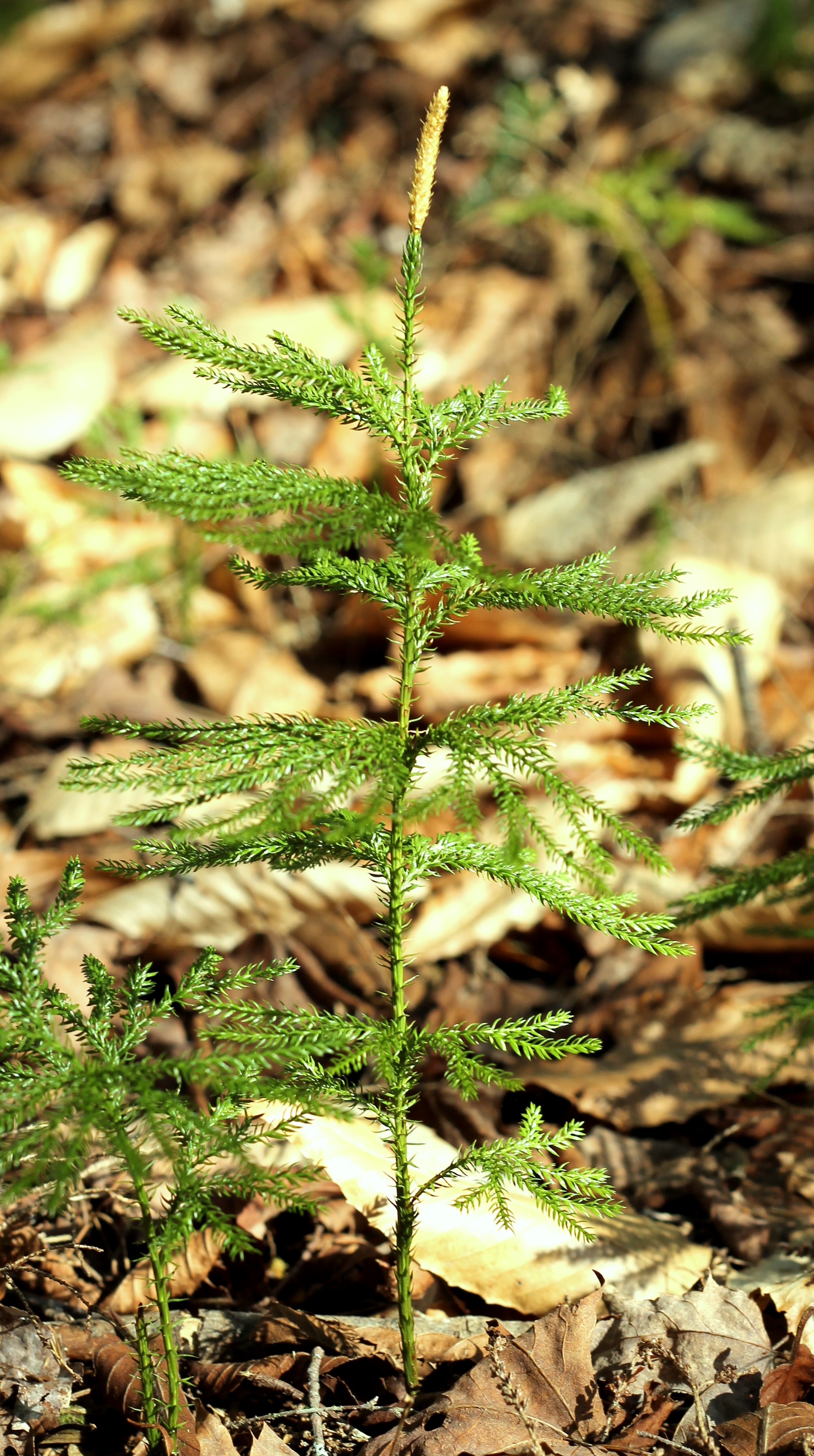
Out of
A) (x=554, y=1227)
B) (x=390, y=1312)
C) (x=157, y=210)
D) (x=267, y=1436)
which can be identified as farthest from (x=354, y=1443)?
(x=157, y=210)

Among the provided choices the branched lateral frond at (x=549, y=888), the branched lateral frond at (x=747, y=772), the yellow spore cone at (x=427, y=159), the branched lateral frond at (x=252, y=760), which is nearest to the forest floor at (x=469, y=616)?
the branched lateral frond at (x=747, y=772)

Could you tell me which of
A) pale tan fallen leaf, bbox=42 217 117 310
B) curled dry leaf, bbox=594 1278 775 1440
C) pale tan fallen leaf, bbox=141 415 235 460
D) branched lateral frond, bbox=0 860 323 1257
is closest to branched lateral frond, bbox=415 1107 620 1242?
branched lateral frond, bbox=0 860 323 1257

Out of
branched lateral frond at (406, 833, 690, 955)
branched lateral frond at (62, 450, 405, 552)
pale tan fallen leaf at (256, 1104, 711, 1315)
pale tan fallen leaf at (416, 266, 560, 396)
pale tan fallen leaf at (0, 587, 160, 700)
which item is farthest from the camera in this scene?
pale tan fallen leaf at (416, 266, 560, 396)

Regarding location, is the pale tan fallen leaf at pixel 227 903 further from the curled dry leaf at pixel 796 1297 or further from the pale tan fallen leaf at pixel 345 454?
the pale tan fallen leaf at pixel 345 454

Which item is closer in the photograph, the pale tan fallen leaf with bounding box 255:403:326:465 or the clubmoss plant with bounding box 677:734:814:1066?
the clubmoss plant with bounding box 677:734:814:1066

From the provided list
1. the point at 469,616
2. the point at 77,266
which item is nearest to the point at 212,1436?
the point at 469,616

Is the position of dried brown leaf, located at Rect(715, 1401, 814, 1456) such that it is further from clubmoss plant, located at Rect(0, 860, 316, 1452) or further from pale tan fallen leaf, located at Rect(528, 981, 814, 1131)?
clubmoss plant, located at Rect(0, 860, 316, 1452)

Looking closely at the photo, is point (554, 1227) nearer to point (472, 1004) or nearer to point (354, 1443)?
point (354, 1443)
